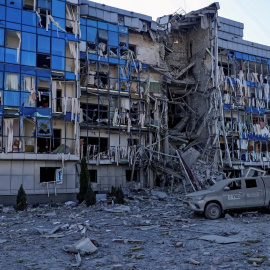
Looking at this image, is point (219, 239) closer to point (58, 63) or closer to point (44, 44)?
point (58, 63)

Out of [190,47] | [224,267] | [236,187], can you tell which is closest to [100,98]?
[190,47]

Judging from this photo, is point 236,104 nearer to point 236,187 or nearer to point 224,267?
point 236,187

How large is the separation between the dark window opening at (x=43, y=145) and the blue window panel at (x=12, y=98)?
326 cm

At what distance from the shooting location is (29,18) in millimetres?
26203

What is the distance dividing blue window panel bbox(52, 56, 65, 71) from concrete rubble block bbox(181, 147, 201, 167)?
1269cm

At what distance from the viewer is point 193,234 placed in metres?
11.6

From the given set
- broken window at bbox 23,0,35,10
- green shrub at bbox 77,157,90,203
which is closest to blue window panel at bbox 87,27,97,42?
broken window at bbox 23,0,35,10

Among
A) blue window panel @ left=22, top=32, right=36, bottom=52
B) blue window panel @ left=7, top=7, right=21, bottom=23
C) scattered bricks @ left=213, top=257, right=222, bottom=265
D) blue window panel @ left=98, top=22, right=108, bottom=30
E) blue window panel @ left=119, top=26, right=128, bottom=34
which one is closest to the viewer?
scattered bricks @ left=213, top=257, right=222, bottom=265

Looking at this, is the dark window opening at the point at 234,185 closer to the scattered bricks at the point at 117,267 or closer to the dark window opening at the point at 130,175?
the scattered bricks at the point at 117,267

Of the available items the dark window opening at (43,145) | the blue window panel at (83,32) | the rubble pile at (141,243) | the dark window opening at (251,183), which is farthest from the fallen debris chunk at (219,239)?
the blue window panel at (83,32)

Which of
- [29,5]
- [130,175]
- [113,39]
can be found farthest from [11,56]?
[130,175]

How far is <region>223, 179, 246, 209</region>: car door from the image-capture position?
15.2 metres

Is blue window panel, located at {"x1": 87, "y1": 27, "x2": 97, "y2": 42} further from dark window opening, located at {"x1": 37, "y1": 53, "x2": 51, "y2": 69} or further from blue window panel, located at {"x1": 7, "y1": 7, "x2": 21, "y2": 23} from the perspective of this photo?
blue window panel, located at {"x1": 7, "y1": 7, "x2": 21, "y2": 23}

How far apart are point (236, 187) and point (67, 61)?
18.2 m
